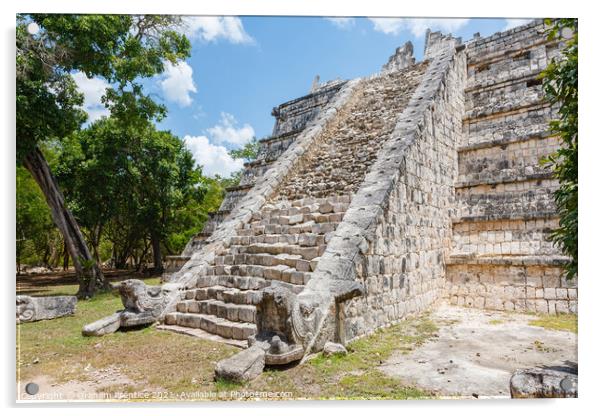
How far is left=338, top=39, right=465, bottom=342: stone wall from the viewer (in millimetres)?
5969

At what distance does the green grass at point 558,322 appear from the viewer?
617 centimetres

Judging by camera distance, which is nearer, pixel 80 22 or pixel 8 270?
pixel 8 270

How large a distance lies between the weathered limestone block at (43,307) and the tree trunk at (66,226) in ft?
7.57

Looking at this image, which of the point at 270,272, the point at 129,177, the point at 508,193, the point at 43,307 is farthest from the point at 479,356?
the point at 129,177

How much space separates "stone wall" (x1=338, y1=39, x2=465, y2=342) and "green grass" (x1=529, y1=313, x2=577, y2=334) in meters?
1.75

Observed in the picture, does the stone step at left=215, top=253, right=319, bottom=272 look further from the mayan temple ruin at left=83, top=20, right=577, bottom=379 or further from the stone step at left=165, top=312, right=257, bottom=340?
the stone step at left=165, top=312, right=257, bottom=340

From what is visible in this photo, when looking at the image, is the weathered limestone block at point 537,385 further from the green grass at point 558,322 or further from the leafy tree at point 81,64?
the leafy tree at point 81,64

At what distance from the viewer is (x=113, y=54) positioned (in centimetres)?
804

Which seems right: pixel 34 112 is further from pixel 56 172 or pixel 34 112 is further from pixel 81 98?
pixel 56 172

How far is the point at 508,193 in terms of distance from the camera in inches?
327

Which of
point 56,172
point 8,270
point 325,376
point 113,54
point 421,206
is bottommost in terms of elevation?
point 325,376

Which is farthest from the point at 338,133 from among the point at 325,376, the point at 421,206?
the point at 325,376

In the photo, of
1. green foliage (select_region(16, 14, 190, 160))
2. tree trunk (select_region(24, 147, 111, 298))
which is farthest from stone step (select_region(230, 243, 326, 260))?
tree trunk (select_region(24, 147, 111, 298))

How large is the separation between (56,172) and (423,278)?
1348cm
